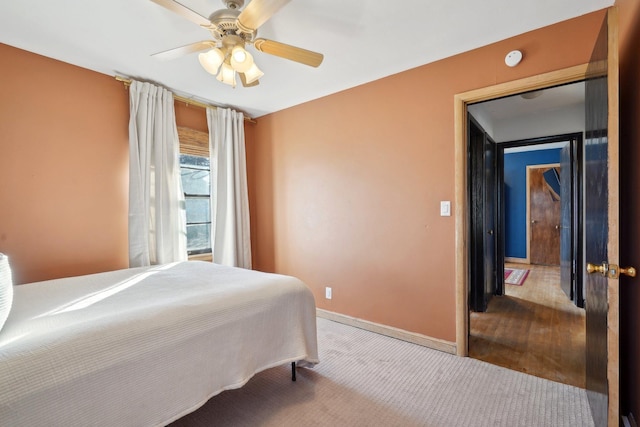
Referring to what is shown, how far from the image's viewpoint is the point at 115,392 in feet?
3.68

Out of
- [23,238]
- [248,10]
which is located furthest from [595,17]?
[23,238]

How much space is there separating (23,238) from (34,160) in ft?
1.94

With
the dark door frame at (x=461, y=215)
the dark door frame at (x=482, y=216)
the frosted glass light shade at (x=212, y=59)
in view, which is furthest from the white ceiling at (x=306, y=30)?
the dark door frame at (x=482, y=216)

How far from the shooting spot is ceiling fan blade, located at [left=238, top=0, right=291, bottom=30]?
1.35 meters

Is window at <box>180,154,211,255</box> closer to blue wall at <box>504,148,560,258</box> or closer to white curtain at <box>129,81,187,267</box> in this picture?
white curtain at <box>129,81,187,267</box>

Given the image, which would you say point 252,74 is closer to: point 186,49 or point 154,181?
point 186,49

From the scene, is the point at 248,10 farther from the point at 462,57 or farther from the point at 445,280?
the point at 445,280

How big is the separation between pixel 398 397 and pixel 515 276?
4334mm

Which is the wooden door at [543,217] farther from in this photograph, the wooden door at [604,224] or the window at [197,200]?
the window at [197,200]

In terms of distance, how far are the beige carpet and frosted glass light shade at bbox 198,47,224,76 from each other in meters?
2.04

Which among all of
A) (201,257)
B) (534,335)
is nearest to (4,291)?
(201,257)

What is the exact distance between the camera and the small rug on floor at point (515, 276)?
15.2ft

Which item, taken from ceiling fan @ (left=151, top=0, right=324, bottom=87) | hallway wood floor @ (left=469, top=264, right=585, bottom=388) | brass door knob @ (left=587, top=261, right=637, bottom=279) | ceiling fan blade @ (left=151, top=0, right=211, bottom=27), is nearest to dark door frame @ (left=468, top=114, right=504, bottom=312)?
hallway wood floor @ (left=469, top=264, right=585, bottom=388)

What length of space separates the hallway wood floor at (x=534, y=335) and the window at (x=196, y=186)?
2952 millimetres
